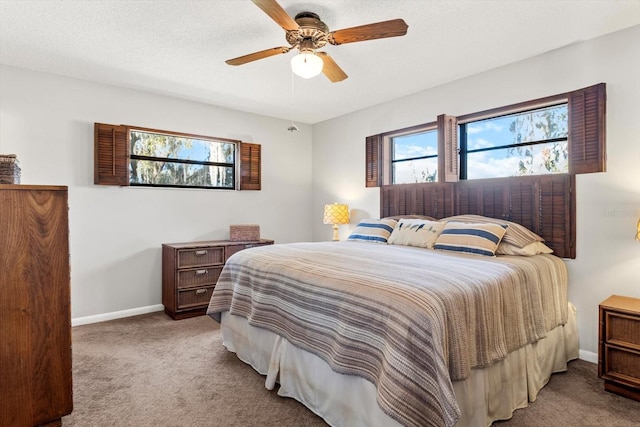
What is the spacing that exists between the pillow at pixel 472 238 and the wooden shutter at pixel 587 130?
77 centimetres

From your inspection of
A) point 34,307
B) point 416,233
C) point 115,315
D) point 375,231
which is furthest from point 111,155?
point 416,233

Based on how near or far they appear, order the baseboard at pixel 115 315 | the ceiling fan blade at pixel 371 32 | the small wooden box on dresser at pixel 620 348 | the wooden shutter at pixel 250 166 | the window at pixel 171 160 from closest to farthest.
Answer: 1. the ceiling fan blade at pixel 371 32
2. the small wooden box on dresser at pixel 620 348
3. the baseboard at pixel 115 315
4. the window at pixel 171 160
5. the wooden shutter at pixel 250 166

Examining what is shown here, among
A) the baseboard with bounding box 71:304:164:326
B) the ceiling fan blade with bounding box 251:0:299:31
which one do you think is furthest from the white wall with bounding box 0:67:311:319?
the ceiling fan blade with bounding box 251:0:299:31

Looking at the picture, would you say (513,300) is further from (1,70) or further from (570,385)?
(1,70)

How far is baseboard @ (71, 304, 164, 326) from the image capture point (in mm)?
3431

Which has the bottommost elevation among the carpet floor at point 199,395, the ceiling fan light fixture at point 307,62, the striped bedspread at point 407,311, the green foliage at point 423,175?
the carpet floor at point 199,395

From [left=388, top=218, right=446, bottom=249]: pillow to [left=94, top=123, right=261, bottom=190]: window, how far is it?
86.6 inches

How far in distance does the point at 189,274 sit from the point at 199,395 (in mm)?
1787

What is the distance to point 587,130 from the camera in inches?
102

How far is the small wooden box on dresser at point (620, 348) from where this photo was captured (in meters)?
2.05

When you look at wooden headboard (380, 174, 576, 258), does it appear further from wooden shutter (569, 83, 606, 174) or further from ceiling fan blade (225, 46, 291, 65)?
ceiling fan blade (225, 46, 291, 65)

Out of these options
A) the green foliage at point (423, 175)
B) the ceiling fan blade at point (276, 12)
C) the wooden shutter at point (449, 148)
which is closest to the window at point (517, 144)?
the wooden shutter at point (449, 148)

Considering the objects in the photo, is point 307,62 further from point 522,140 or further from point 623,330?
point 623,330

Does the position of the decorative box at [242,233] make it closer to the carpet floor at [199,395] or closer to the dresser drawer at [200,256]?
the dresser drawer at [200,256]
